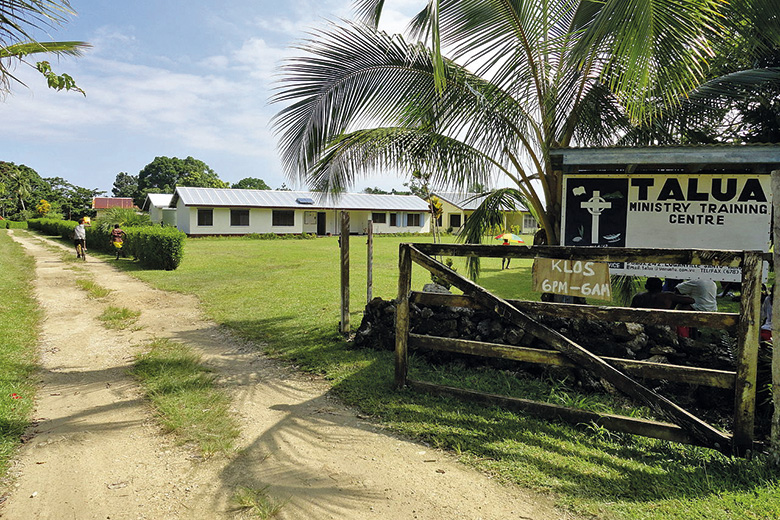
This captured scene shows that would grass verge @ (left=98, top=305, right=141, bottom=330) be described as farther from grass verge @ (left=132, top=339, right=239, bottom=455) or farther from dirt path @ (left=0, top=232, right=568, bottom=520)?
dirt path @ (left=0, top=232, right=568, bottom=520)

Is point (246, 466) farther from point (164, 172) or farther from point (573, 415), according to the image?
point (164, 172)

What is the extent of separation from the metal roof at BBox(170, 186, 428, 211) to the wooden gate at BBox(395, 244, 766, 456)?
23980mm

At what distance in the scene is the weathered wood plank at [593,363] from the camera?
3.42m

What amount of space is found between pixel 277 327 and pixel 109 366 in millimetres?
2470

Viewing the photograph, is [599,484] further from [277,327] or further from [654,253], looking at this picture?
[277,327]

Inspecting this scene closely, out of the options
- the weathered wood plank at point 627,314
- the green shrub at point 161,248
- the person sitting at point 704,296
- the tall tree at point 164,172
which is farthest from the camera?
the tall tree at point 164,172

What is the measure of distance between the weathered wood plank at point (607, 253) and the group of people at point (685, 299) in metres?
2.36

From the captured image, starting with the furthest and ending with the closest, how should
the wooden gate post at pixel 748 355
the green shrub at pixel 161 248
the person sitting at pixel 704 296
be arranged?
the green shrub at pixel 161 248 < the person sitting at pixel 704 296 < the wooden gate post at pixel 748 355

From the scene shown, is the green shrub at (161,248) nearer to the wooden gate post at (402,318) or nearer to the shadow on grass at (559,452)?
the shadow on grass at (559,452)

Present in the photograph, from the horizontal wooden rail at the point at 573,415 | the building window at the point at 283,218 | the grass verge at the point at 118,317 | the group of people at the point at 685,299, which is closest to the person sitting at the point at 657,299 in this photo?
the group of people at the point at 685,299

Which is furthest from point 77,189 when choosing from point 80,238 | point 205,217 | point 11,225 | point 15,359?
point 15,359

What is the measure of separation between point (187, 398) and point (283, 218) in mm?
33419

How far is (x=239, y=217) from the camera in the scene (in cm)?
3497

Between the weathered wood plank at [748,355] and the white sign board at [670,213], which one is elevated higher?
the white sign board at [670,213]
